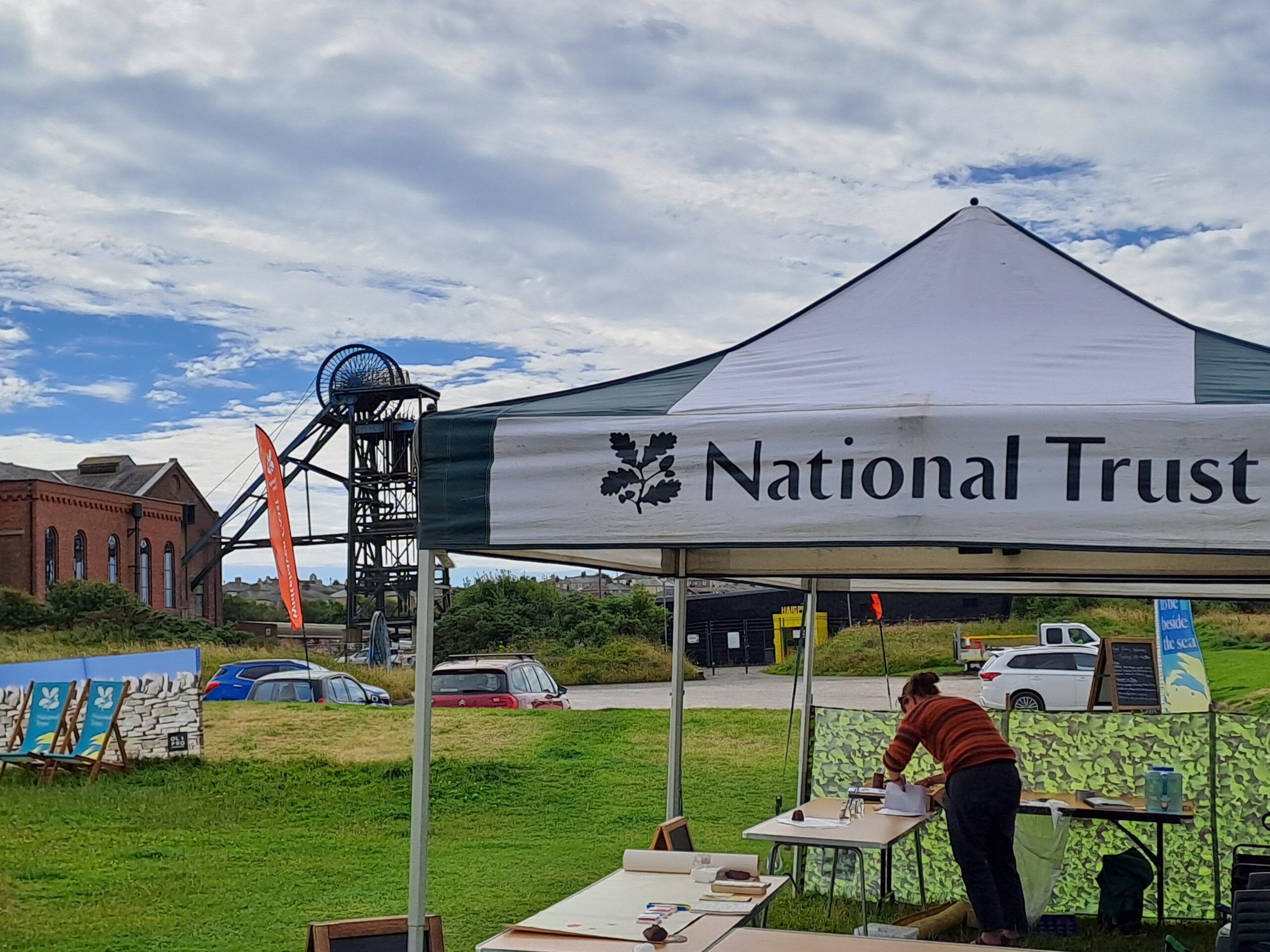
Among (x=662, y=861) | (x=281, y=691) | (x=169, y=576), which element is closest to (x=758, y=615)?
(x=169, y=576)

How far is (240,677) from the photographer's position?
24.6 metres

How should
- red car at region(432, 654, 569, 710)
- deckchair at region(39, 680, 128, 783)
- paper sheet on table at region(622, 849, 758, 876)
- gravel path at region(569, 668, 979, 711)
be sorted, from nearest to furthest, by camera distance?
paper sheet on table at region(622, 849, 758, 876) < deckchair at region(39, 680, 128, 783) < red car at region(432, 654, 569, 710) < gravel path at region(569, 668, 979, 711)

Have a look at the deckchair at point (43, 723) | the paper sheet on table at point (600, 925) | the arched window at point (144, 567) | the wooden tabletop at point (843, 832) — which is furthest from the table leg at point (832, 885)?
the arched window at point (144, 567)

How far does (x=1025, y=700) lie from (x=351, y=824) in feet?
49.7

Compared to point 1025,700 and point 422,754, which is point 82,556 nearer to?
point 1025,700

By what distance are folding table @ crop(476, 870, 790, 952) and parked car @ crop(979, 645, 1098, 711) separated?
61.4 ft

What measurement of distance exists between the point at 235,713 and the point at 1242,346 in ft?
54.4

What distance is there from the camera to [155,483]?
188 ft

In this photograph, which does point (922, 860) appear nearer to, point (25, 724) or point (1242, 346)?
point (1242, 346)

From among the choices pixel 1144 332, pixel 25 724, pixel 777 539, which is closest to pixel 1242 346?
pixel 1144 332

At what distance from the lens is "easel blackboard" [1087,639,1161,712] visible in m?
10.6

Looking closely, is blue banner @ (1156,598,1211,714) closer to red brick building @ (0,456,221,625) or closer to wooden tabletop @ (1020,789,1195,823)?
wooden tabletop @ (1020,789,1195,823)

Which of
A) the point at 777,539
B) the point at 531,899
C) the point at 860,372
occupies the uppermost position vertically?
the point at 860,372

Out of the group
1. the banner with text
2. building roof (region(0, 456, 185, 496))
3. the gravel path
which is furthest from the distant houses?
the banner with text
